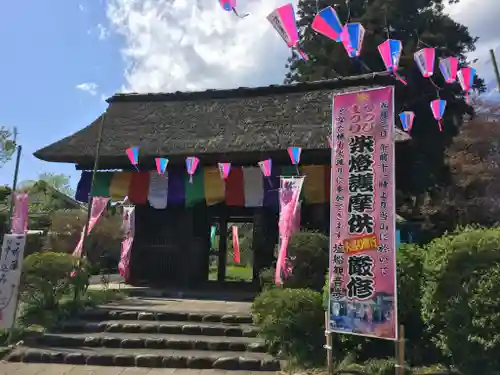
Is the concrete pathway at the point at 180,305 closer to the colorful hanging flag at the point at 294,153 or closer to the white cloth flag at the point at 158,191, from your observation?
the white cloth flag at the point at 158,191

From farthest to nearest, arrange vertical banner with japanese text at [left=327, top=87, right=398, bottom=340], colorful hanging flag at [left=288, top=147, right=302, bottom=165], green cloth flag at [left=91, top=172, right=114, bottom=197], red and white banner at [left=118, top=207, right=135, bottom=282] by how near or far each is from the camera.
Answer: green cloth flag at [left=91, top=172, right=114, bottom=197] → red and white banner at [left=118, top=207, right=135, bottom=282] → colorful hanging flag at [left=288, top=147, right=302, bottom=165] → vertical banner with japanese text at [left=327, top=87, right=398, bottom=340]

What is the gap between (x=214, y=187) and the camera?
40.3 feet

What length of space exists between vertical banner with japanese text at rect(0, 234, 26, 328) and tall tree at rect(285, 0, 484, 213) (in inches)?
620

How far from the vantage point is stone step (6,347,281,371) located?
22.5ft

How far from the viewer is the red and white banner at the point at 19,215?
877cm

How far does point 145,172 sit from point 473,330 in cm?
985

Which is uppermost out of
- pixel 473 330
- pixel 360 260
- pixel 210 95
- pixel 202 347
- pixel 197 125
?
pixel 210 95

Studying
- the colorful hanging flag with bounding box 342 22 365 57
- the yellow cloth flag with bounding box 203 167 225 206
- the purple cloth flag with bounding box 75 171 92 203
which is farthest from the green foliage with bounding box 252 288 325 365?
the purple cloth flag with bounding box 75 171 92 203

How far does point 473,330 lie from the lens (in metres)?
5.12

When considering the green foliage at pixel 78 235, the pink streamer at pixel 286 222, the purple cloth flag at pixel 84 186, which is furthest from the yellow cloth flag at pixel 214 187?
the green foliage at pixel 78 235

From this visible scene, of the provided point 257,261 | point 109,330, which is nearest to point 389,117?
point 109,330

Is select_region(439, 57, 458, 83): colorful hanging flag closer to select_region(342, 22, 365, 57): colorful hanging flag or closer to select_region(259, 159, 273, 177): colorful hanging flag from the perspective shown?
select_region(342, 22, 365, 57): colorful hanging flag

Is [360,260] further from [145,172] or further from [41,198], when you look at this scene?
[41,198]

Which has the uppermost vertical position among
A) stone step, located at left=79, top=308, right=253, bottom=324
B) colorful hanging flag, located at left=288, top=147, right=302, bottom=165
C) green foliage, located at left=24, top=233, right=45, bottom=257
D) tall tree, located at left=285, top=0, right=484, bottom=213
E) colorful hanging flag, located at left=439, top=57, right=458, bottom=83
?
tall tree, located at left=285, top=0, right=484, bottom=213
